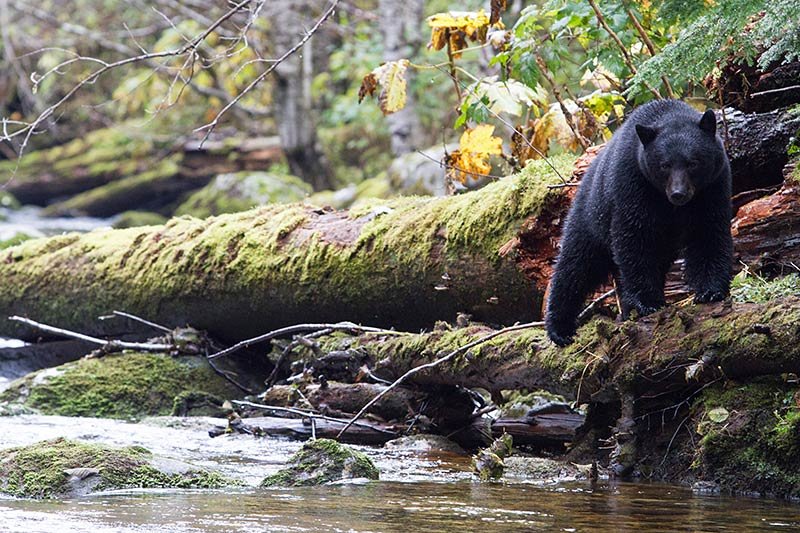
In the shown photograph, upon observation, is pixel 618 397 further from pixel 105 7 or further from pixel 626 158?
pixel 105 7

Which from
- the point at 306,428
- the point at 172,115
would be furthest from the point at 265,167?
the point at 306,428

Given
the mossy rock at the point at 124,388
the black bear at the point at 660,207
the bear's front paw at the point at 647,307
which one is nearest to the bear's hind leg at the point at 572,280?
the black bear at the point at 660,207

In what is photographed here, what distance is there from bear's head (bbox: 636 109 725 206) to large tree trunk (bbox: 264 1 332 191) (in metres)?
12.7

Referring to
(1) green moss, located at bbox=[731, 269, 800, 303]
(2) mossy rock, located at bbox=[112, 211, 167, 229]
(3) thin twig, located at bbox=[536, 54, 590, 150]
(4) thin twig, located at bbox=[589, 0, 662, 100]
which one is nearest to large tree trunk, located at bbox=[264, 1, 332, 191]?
(2) mossy rock, located at bbox=[112, 211, 167, 229]

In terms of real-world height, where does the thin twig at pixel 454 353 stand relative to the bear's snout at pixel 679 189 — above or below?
below

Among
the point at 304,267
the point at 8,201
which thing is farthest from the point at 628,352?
the point at 8,201

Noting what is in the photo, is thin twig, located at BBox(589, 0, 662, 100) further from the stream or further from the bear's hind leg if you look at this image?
the stream

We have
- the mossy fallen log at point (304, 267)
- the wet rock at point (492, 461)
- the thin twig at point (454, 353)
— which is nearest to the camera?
the wet rock at point (492, 461)

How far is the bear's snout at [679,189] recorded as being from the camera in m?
4.74

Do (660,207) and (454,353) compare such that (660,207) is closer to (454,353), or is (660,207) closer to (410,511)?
(454,353)

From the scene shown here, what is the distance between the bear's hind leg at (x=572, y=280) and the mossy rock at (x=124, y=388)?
11.3 feet

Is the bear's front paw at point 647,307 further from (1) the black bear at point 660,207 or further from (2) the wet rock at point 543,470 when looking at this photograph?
(2) the wet rock at point 543,470

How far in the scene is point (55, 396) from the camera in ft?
25.7

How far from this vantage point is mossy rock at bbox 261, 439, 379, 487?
4.78m
